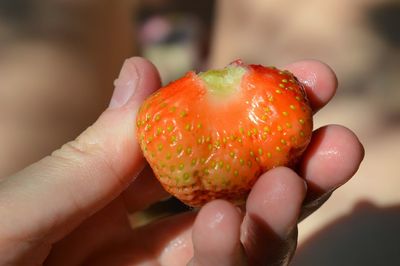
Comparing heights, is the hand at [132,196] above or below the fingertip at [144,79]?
below

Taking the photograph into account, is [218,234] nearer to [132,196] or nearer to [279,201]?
[279,201]

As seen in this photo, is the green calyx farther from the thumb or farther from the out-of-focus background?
the out-of-focus background

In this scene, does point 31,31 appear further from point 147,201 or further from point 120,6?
point 147,201

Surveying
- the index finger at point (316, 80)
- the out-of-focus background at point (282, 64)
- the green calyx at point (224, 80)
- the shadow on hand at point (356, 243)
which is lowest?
the shadow on hand at point (356, 243)

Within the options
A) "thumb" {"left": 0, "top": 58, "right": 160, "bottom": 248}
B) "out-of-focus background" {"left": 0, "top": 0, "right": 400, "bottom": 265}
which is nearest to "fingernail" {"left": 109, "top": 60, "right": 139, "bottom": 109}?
"thumb" {"left": 0, "top": 58, "right": 160, "bottom": 248}

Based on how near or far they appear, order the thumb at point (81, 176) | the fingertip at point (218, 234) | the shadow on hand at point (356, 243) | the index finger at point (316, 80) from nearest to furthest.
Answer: the fingertip at point (218, 234)
the thumb at point (81, 176)
the index finger at point (316, 80)
the shadow on hand at point (356, 243)

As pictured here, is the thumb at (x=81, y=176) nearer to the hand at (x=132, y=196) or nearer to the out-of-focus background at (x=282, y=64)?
the hand at (x=132, y=196)

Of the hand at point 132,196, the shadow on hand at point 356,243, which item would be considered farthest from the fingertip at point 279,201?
the shadow on hand at point 356,243
